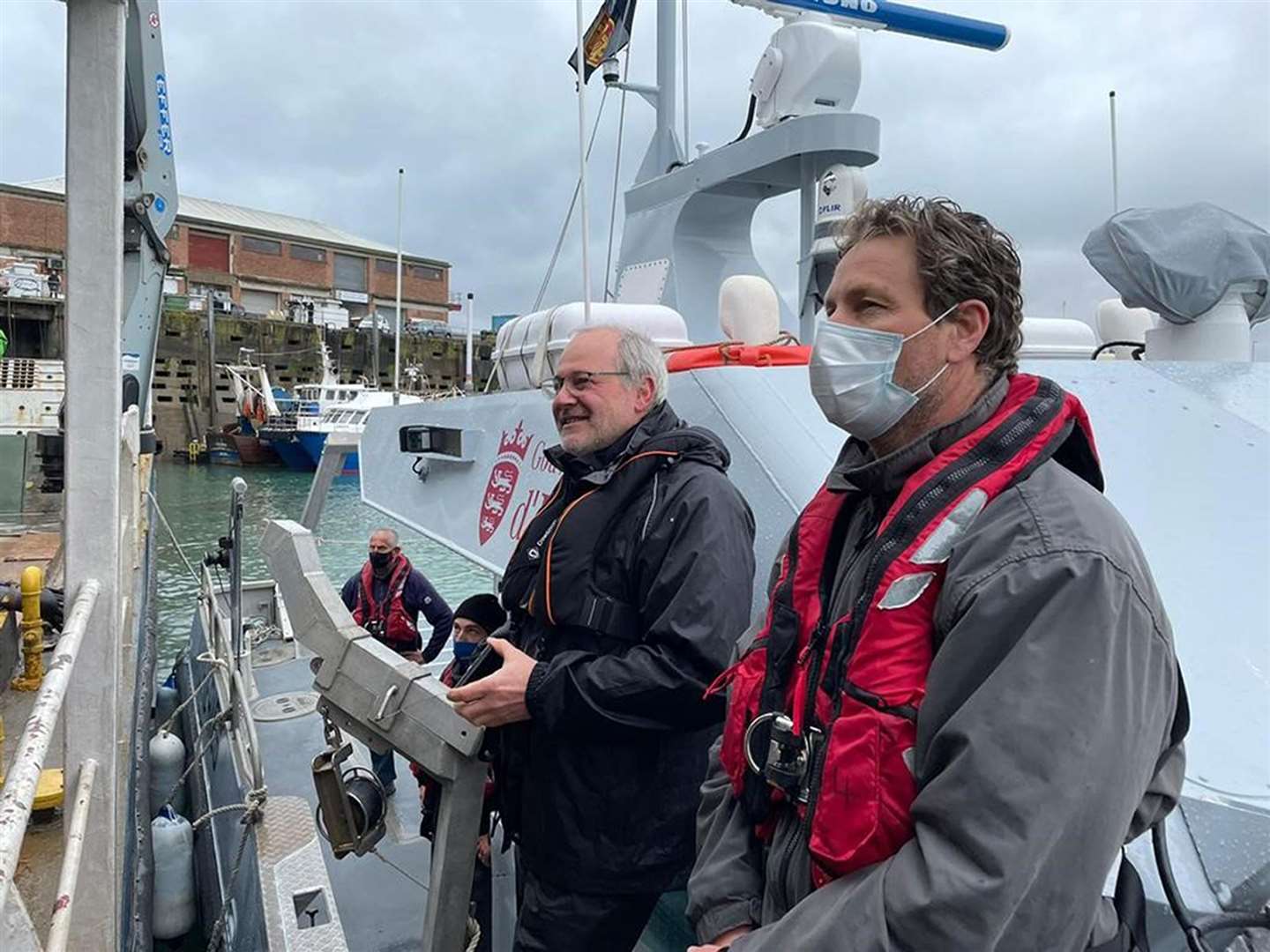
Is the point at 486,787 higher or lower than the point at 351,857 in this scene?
higher

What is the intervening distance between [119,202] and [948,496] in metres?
1.66

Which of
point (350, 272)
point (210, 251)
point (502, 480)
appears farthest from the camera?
point (350, 272)

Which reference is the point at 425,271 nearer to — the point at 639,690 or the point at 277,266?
the point at 277,266

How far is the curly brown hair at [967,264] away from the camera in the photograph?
125 centimetres

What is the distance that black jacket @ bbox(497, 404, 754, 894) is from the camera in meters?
1.81

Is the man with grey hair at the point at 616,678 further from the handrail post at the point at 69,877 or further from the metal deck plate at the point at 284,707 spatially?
the metal deck plate at the point at 284,707

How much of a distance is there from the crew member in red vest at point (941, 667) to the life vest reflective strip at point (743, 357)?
4.79ft

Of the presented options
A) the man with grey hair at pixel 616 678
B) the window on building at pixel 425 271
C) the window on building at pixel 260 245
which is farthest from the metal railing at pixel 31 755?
the window on building at pixel 425 271

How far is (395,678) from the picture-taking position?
2.06 meters

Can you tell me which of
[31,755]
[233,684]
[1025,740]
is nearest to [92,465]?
[31,755]

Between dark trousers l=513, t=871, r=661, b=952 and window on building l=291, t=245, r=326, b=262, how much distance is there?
57146 mm

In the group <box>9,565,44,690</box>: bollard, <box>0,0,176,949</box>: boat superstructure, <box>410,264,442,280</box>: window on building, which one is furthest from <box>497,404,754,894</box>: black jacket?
<box>410,264,442,280</box>: window on building

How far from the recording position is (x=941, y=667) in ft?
3.37

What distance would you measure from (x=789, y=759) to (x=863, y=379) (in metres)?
0.55
